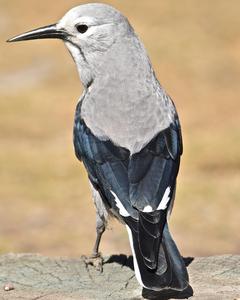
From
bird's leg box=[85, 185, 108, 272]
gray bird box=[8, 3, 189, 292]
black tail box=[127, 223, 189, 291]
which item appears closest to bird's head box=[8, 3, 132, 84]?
→ gray bird box=[8, 3, 189, 292]

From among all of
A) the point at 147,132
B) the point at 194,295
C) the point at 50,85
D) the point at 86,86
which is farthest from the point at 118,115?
the point at 50,85

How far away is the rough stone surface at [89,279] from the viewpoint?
642 cm

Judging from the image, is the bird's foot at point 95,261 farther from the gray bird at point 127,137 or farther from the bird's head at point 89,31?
the bird's head at point 89,31

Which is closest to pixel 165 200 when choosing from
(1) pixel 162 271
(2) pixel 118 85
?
(1) pixel 162 271

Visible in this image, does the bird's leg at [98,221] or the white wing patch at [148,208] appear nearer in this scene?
the white wing patch at [148,208]

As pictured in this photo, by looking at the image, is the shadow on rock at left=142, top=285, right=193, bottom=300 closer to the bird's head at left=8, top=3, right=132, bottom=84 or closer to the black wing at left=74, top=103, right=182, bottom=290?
the black wing at left=74, top=103, right=182, bottom=290

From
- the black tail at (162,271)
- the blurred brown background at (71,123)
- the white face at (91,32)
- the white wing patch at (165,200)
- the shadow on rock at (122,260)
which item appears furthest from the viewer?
the blurred brown background at (71,123)

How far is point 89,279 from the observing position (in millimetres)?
6996

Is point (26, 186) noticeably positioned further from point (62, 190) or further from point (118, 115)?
point (118, 115)

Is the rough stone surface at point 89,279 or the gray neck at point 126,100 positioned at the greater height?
the gray neck at point 126,100

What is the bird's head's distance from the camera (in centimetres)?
773

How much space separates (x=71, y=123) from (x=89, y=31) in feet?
41.7

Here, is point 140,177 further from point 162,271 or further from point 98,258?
point 98,258

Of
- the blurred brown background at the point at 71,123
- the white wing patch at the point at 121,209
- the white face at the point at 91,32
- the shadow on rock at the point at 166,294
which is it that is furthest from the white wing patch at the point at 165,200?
the blurred brown background at the point at 71,123
